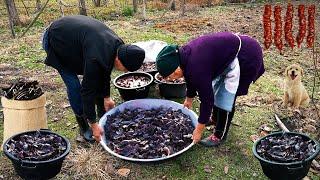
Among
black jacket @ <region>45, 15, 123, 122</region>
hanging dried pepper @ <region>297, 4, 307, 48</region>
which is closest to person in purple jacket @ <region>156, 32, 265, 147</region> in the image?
black jacket @ <region>45, 15, 123, 122</region>

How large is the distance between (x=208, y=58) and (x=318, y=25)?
24.4 ft

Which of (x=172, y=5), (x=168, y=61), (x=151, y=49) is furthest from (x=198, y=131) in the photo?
(x=172, y=5)

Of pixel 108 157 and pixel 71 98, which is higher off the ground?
pixel 71 98

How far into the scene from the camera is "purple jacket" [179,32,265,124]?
364 cm

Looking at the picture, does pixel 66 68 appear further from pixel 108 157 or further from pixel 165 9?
pixel 165 9

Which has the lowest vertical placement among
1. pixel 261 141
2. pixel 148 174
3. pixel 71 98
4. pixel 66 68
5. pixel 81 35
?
pixel 148 174

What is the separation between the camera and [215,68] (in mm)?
3898

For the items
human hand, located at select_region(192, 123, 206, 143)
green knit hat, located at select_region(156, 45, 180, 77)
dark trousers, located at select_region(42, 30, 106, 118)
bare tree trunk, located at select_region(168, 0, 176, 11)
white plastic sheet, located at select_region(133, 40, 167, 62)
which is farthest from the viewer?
A: bare tree trunk, located at select_region(168, 0, 176, 11)

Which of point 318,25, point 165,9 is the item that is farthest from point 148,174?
point 165,9

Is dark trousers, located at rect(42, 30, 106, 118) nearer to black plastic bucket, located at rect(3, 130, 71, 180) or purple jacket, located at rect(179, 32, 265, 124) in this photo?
black plastic bucket, located at rect(3, 130, 71, 180)

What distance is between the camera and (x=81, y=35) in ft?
12.5

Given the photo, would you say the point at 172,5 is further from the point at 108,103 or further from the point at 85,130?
the point at 85,130

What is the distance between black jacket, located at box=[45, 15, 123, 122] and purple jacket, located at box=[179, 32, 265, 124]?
0.73 meters

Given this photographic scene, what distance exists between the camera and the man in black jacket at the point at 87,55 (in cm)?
358
